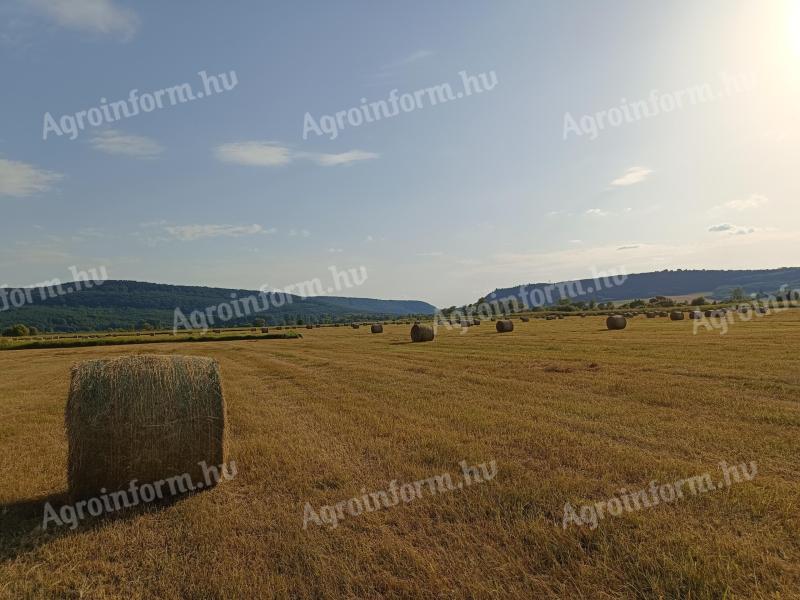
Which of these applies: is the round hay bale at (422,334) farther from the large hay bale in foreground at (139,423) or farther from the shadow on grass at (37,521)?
the shadow on grass at (37,521)

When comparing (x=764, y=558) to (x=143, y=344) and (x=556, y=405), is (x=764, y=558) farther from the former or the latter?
(x=143, y=344)

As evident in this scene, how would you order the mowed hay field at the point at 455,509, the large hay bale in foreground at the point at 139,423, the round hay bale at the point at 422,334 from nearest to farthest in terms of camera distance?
the mowed hay field at the point at 455,509, the large hay bale in foreground at the point at 139,423, the round hay bale at the point at 422,334

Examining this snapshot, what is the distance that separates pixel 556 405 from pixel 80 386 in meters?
10.2

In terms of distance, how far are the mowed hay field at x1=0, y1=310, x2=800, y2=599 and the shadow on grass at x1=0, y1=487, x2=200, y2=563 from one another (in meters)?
0.04

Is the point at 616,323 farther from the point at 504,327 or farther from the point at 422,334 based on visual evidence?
the point at 422,334

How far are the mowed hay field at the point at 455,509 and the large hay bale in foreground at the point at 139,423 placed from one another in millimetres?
660

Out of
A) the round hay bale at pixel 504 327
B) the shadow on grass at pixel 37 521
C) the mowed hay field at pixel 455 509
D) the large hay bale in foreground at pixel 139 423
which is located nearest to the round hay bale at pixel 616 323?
the round hay bale at pixel 504 327

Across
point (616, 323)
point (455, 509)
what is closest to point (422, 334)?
point (616, 323)

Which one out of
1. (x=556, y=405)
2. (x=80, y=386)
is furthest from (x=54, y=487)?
(x=556, y=405)

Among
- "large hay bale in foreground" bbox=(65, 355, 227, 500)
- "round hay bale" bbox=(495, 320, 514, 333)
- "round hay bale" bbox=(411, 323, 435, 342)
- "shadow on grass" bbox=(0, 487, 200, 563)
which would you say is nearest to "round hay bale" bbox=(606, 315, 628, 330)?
"round hay bale" bbox=(495, 320, 514, 333)

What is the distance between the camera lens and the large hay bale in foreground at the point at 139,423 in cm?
717

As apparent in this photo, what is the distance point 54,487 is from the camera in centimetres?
777

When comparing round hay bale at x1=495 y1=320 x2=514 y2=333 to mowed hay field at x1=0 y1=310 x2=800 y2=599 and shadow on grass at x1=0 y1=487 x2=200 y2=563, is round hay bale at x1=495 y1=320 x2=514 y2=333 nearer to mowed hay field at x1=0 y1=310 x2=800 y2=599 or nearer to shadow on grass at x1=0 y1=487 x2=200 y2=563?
mowed hay field at x1=0 y1=310 x2=800 y2=599

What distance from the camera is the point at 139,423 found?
7.43m
